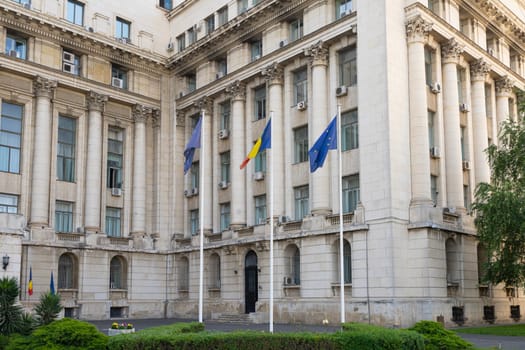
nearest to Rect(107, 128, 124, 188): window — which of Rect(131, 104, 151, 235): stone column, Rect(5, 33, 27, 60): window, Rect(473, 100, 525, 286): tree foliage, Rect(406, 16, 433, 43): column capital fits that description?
Rect(131, 104, 151, 235): stone column

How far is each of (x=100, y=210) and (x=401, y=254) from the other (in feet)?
79.0

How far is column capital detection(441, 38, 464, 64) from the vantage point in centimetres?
4106

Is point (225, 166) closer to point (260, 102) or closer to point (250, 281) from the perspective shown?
point (260, 102)

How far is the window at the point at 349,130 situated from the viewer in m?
39.3

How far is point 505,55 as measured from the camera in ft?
158

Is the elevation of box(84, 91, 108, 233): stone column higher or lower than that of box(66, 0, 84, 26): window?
lower

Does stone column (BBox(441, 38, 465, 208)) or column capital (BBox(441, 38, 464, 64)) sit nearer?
stone column (BBox(441, 38, 465, 208))

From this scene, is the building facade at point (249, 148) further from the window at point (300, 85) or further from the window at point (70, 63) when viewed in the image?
the window at point (70, 63)

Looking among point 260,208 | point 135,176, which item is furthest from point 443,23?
point 135,176

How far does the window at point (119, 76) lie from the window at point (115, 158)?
11.9ft

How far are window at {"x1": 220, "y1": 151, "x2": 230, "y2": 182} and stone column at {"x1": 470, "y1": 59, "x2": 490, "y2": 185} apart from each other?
1797cm

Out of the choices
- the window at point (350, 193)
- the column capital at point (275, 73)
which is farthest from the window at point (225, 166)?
the window at point (350, 193)

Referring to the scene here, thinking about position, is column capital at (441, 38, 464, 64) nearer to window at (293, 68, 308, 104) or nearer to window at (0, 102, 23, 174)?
window at (293, 68, 308, 104)

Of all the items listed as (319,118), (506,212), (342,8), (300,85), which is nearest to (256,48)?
(300,85)
